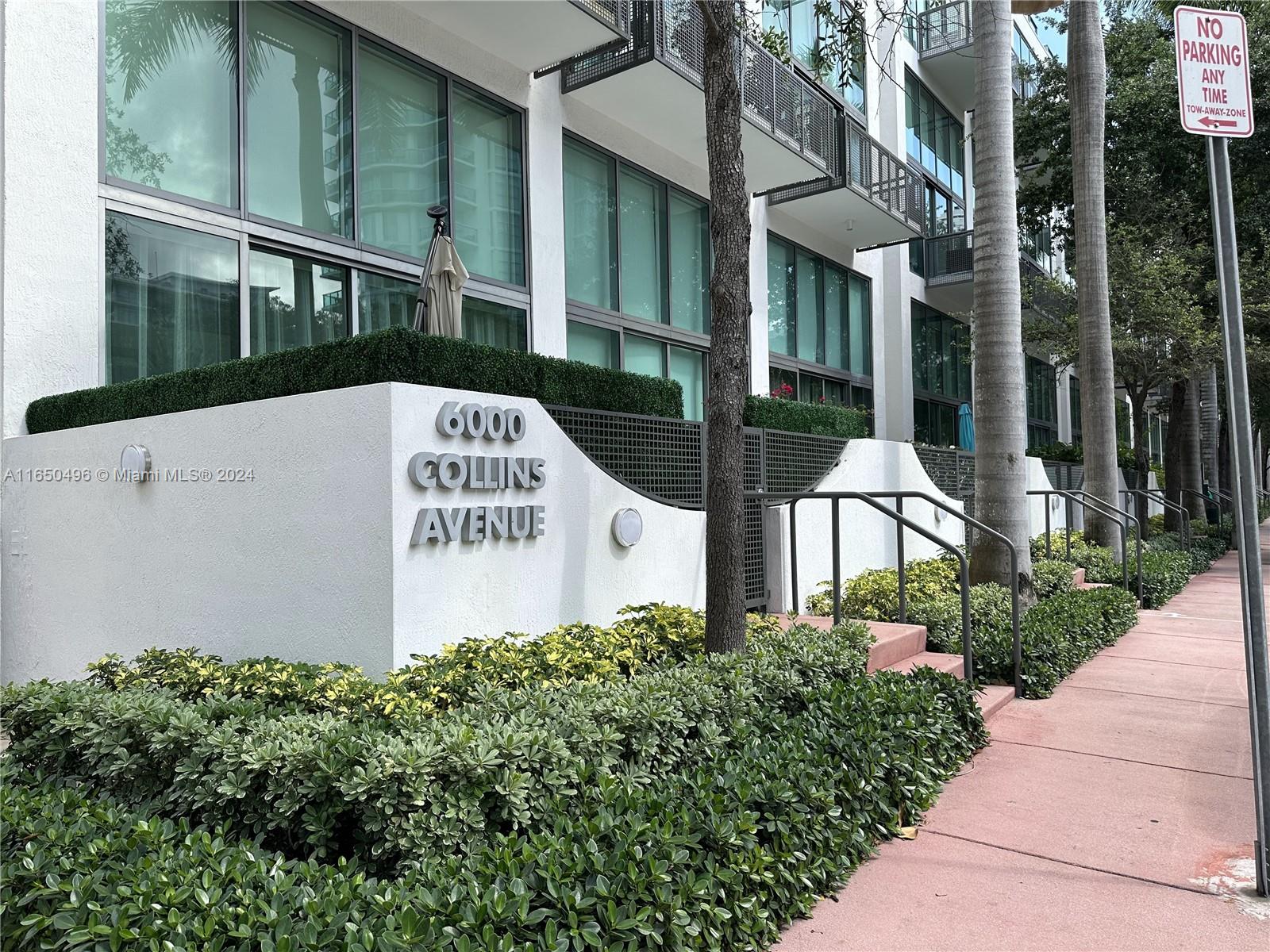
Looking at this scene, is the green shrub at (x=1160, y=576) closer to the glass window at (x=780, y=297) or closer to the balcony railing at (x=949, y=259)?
the glass window at (x=780, y=297)

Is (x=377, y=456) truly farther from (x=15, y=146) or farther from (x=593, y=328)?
(x=593, y=328)

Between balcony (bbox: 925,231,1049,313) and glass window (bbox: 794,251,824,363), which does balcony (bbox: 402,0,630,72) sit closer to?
glass window (bbox: 794,251,824,363)

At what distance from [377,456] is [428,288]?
1.98 metres

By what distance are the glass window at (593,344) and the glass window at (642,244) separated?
50 cm

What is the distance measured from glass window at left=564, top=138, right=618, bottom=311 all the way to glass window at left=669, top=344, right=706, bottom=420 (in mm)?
1497

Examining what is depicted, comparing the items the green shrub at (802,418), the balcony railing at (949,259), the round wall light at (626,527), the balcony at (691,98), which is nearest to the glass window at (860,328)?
the balcony railing at (949,259)

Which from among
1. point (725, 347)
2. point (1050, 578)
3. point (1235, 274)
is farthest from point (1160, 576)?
point (1235, 274)

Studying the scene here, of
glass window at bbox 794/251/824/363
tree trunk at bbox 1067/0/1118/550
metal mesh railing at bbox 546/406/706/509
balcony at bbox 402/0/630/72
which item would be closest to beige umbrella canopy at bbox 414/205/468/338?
metal mesh railing at bbox 546/406/706/509

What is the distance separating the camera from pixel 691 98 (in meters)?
11.2

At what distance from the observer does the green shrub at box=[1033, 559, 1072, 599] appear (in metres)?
9.99

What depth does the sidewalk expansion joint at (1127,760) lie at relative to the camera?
16.0 ft

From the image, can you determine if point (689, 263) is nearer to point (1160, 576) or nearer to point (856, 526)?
point (856, 526)

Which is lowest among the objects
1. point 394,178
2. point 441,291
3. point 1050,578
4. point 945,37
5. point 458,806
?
point 458,806

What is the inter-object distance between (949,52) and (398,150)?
14.9m
